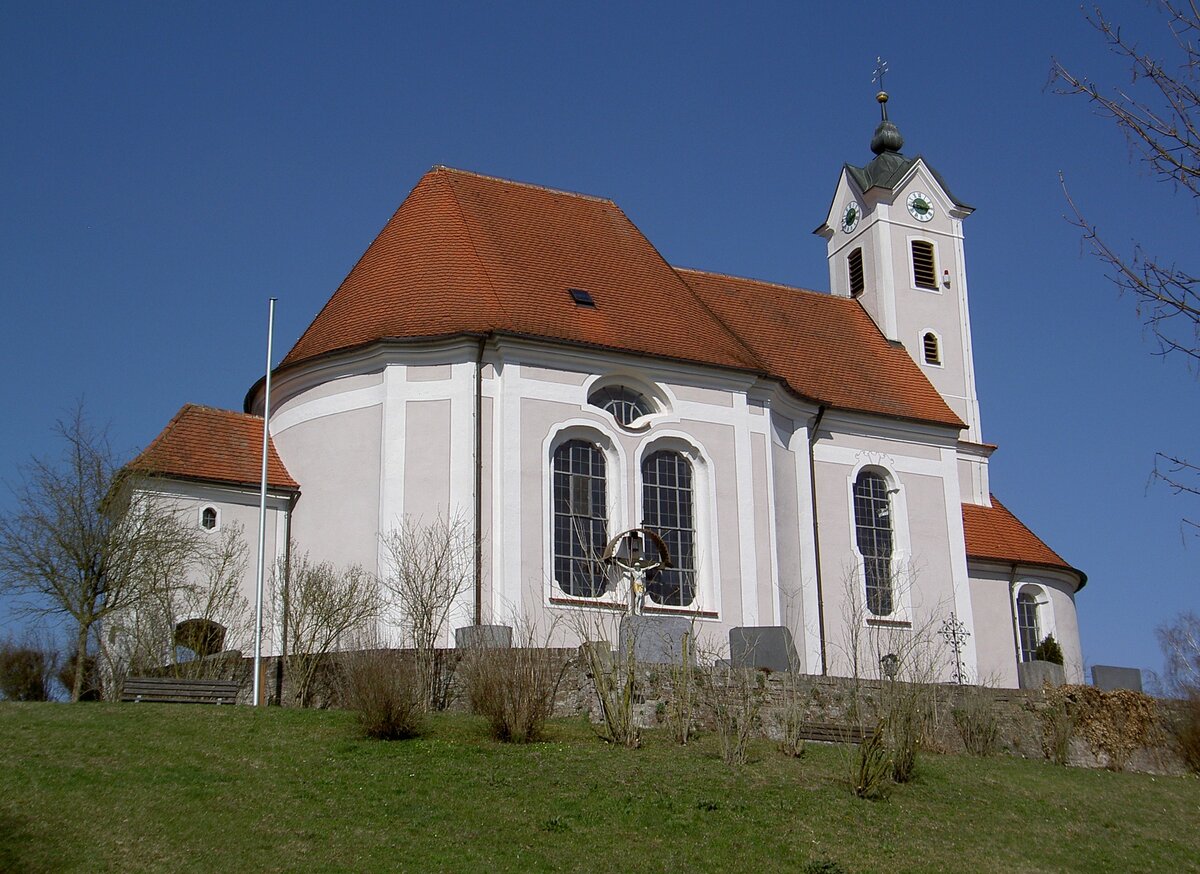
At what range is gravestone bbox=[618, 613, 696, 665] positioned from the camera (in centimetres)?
2303

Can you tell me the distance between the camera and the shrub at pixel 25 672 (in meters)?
31.7

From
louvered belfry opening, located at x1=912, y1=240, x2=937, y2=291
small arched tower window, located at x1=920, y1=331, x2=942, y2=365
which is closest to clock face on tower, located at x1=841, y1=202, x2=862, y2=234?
louvered belfry opening, located at x1=912, y1=240, x2=937, y2=291

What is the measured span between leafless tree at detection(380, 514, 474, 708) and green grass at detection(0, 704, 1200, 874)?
4703 millimetres

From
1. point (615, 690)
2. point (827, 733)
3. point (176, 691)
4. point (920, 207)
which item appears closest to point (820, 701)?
point (827, 733)

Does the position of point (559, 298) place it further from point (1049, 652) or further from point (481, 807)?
point (1049, 652)

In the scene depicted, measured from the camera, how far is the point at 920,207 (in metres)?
40.8

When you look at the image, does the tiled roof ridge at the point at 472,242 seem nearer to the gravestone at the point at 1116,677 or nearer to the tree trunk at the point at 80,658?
the tree trunk at the point at 80,658

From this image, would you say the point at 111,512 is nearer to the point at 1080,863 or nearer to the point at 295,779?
the point at 295,779

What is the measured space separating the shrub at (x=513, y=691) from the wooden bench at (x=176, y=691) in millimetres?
4306

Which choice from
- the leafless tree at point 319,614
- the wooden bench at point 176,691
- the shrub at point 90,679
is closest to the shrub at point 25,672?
the shrub at point 90,679

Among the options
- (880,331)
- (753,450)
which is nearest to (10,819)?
(753,450)

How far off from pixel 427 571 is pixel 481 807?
10113mm

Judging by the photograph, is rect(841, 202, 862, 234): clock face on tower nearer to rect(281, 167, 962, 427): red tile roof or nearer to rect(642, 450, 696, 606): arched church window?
rect(281, 167, 962, 427): red tile roof

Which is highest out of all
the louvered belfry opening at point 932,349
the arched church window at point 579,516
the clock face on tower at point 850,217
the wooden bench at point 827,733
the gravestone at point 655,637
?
the clock face on tower at point 850,217
